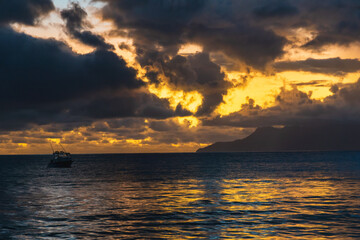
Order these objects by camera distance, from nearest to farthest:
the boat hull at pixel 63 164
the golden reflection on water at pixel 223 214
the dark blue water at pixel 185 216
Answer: the dark blue water at pixel 185 216 < the golden reflection on water at pixel 223 214 < the boat hull at pixel 63 164

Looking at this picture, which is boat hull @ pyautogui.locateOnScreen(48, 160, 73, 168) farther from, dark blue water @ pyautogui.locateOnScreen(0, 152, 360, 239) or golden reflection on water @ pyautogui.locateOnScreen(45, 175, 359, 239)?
golden reflection on water @ pyautogui.locateOnScreen(45, 175, 359, 239)

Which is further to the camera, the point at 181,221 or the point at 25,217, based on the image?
the point at 25,217

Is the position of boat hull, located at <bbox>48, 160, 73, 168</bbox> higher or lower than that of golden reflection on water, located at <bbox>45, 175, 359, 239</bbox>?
higher

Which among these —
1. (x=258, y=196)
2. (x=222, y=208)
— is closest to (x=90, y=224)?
(x=222, y=208)

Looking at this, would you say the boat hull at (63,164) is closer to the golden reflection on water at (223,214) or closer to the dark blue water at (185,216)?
the dark blue water at (185,216)

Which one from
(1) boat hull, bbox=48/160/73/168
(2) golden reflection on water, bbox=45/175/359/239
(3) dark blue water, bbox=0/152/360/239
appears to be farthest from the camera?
(1) boat hull, bbox=48/160/73/168

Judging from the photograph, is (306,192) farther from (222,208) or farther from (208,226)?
(208,226)

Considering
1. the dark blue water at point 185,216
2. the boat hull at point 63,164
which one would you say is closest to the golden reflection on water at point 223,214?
the dark blue water at point 185,216

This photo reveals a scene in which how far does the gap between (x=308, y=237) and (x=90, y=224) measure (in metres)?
21.1

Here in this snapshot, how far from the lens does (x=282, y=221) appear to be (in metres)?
39.7

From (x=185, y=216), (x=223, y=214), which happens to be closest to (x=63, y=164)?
(x=185, y=216)

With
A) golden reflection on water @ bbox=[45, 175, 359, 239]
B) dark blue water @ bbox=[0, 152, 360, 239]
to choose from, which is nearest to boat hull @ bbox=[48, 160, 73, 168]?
dark blue water @ bbox=[0, 152, 360, 239]

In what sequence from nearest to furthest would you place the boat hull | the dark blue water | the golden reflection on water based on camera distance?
the dark blue water
the golden reflection on water
the boat hull

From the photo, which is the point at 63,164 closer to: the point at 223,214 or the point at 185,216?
the point at 185,216
